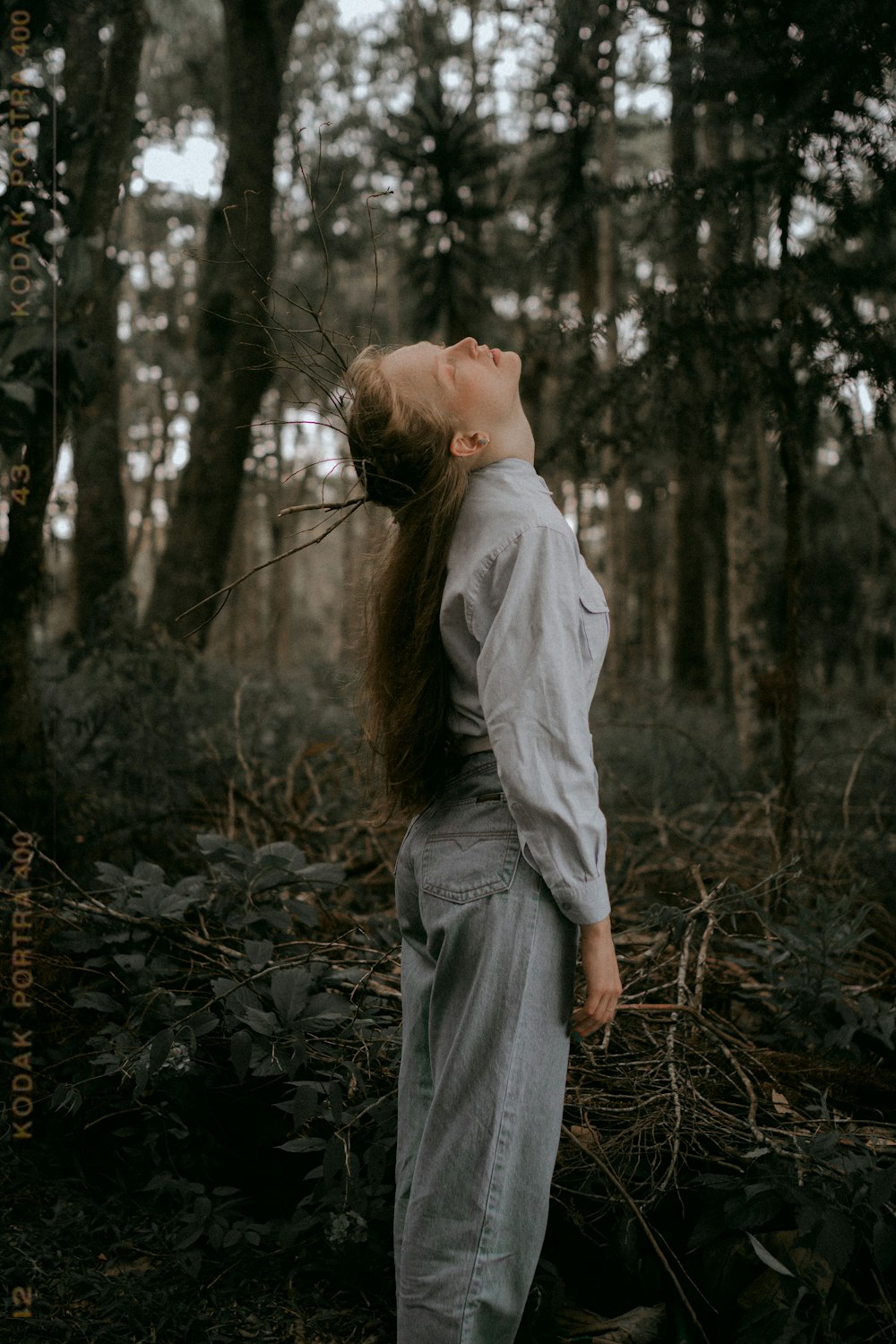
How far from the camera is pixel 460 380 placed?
2.16 meters

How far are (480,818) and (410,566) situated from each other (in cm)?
56

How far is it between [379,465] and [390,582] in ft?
0.82

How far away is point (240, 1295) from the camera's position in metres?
2.53

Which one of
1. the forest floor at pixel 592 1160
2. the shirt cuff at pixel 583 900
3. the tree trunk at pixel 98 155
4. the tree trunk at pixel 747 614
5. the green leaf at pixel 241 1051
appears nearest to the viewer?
the shirt cuff at pixel 583 900

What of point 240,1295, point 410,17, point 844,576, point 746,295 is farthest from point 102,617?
point 844,576

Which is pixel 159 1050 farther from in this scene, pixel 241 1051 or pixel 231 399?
pixel 231 399

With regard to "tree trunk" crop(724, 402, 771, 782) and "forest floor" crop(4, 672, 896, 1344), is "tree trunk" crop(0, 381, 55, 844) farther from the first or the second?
"tree trunk" crop(724, 402, 771, 782)

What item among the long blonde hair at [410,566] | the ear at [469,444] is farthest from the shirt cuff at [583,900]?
the ear at [469,444]

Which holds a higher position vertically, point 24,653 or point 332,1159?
point 24,653

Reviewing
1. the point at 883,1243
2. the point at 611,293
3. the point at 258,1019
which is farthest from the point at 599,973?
the point at 611,293

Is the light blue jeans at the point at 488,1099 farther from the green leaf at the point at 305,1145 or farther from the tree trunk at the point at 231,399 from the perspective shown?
the tree trunk at the point at 231,399

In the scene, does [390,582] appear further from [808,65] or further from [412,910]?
[808,65]

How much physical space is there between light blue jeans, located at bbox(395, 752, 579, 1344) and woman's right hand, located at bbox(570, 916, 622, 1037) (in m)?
0.06

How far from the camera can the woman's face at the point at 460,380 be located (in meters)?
2.16
